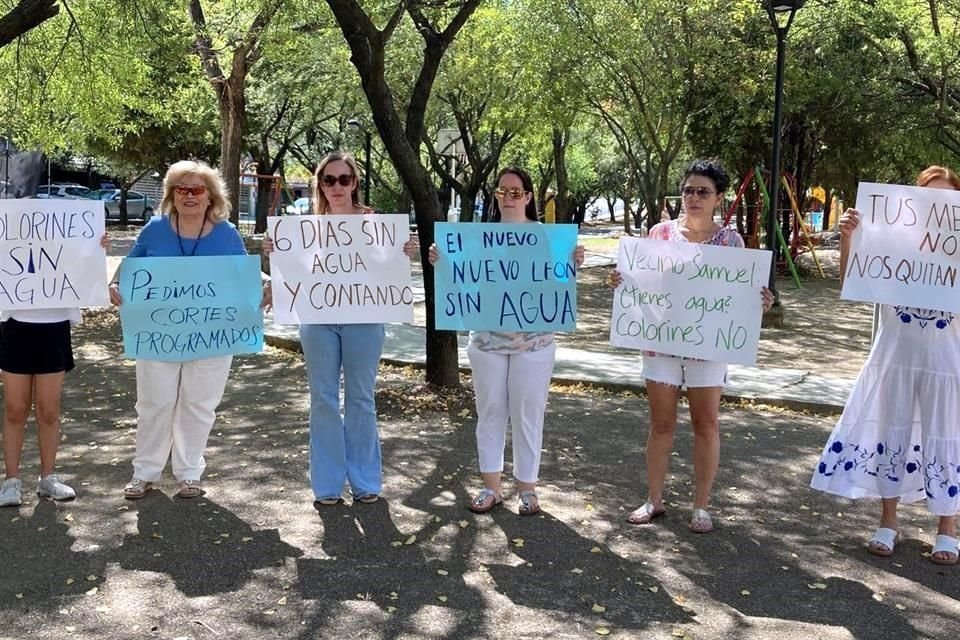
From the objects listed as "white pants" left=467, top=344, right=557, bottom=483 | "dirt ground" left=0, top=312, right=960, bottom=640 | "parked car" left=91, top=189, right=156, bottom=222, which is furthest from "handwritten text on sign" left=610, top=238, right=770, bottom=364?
"parked car" left=91, top=189, right=156, bottom=222

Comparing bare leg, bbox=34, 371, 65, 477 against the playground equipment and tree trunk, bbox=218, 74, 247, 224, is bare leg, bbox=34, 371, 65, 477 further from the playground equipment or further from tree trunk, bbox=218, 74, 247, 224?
the playground equipment

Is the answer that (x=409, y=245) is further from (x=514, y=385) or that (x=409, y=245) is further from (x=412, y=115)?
(x=412, y=115)

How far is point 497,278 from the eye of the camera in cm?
500

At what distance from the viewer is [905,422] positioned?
14.7 feet

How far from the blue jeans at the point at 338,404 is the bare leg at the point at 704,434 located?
1642 millimetres

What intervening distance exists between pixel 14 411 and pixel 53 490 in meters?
0.48

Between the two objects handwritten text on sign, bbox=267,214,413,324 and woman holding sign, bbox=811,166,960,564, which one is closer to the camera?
woman holding sign, bbox=811,166,960,564

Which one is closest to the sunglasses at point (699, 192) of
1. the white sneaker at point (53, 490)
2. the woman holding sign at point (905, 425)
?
the woman holding sign at point (905, 425)

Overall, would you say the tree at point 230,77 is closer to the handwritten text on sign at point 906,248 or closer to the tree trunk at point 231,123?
the tree trunk at point 231,123

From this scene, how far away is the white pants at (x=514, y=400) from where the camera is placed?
15.8 ft

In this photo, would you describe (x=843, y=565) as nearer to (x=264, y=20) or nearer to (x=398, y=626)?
(x=398, y=626)

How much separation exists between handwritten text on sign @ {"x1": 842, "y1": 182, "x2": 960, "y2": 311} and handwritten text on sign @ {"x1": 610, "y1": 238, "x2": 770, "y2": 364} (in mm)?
471

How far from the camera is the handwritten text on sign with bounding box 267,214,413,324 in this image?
197 inches

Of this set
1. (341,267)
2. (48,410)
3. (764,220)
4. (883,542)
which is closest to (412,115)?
(341,267)
